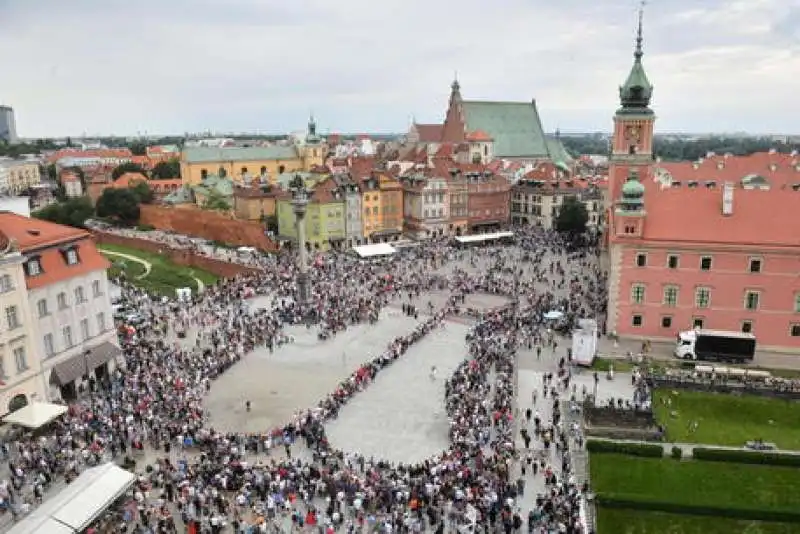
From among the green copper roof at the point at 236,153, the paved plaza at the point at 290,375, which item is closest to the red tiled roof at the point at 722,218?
the paved plaza at the point at 290,375

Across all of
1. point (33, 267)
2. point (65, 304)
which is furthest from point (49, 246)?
point (65, 304)

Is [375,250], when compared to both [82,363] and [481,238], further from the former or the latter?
[82,363]

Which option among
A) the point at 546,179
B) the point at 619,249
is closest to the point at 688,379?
the point at 619,249

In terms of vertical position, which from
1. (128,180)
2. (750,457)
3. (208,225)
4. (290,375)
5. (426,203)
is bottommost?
(750,457)

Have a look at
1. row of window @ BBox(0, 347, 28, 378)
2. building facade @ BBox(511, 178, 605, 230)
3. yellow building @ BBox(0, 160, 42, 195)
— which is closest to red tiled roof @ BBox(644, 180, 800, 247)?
row of window @ BBox(0, 347, 28, 378)

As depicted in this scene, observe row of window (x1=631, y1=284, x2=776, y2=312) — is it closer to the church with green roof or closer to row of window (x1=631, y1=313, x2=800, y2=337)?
row of window (x1=631, y1=313, x2=800, y2=337)

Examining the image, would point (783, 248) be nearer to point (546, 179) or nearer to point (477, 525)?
point (477, 525)
